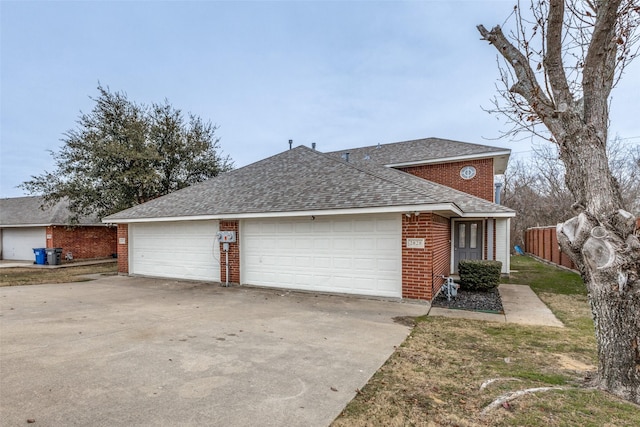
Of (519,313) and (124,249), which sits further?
(124,249)

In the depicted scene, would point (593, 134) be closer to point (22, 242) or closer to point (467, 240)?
point (467, 240)

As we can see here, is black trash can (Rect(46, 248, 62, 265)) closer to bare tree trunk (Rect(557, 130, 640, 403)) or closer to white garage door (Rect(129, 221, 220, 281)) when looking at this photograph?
white garage door (Rect(129, 221, 220, 281))

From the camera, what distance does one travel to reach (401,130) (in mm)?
25844

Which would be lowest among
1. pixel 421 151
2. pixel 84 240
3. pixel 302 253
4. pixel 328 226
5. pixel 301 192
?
pixel 84 240

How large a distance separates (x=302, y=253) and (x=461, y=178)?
8.92 m

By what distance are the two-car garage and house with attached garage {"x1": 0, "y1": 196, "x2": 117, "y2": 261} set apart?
11680 millimetres

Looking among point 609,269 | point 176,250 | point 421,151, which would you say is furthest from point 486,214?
point 176,250

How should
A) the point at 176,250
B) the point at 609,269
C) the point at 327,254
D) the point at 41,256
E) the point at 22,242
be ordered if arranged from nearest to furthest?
1. the point at 609,269
2. the point at 327,254
3. the point at 176,250
4. the point at 41,256
5. the point at 22,242

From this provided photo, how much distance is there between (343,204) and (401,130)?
62.7 feet

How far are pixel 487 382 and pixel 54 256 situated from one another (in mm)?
22520

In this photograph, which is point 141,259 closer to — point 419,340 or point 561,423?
point 419,340

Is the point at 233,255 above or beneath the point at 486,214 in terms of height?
beneath

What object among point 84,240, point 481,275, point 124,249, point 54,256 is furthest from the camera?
point 84,240

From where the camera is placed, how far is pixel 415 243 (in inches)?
316
